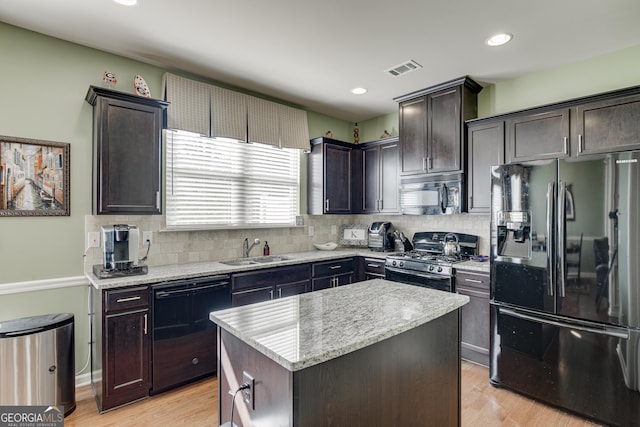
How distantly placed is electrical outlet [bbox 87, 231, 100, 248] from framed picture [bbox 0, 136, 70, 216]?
23cm

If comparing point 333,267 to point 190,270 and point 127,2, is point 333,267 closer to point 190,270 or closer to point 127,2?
point 190,270

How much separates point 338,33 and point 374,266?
8.43 feet

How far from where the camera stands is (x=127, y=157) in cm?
272

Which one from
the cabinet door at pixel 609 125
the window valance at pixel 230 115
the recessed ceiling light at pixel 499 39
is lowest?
the cabinet door at pixel 609 125

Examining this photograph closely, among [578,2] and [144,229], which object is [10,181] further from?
[578,2]

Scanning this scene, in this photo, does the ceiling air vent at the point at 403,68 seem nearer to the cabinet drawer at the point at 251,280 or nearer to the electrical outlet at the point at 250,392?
the cabinet drawer at the point at 251,280

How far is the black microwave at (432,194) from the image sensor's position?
140 inches

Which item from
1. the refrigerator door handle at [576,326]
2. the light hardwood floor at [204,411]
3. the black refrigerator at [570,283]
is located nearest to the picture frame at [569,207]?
the black refrigerator at [570,283]

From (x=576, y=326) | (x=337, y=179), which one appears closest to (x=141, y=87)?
(x=337, y=179)

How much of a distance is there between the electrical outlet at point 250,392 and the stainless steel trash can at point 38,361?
5.85 ft

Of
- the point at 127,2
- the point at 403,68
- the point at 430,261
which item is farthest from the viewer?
the point at 430,261

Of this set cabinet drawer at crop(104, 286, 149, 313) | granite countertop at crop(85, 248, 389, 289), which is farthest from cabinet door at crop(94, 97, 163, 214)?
cabinet drawer at crop(104, 286, 149, 313)

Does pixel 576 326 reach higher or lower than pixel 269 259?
lower

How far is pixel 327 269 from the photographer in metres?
3.87
